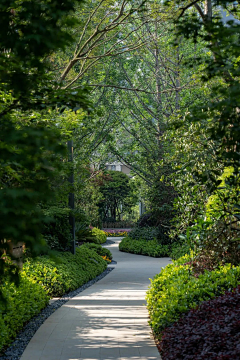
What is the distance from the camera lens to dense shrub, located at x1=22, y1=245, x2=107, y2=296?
331 inches

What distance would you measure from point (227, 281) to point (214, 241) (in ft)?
2.10

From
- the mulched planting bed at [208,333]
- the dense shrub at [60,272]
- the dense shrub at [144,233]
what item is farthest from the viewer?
the dense shrub at [144,233]

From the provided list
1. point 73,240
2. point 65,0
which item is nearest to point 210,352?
point 65,0

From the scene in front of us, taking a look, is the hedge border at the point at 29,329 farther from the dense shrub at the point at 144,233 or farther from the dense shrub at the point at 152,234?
the dense shrub at the point at 144,233

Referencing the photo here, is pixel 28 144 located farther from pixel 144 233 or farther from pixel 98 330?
pixel 144 233

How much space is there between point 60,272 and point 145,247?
909 centimetres

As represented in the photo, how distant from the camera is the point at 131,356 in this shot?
192 inches

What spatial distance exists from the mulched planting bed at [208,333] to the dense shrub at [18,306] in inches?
70.5

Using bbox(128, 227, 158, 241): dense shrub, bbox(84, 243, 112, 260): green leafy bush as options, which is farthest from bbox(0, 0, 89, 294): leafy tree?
bbox(128, 227, 158, 241): dense shrub

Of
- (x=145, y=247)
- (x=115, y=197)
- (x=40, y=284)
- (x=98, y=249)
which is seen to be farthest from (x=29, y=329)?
(x=115, y=197)

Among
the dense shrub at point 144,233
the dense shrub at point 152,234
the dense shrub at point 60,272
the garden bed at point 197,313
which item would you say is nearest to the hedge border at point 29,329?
the dense shrub at point 60,272

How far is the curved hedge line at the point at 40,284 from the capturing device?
220 inches

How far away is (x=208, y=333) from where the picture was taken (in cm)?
418

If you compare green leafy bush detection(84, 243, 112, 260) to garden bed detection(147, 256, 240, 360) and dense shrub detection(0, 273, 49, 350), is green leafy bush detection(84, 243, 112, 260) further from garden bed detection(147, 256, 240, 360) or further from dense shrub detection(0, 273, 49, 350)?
garden bed detection(147, 256, 240, 360)
